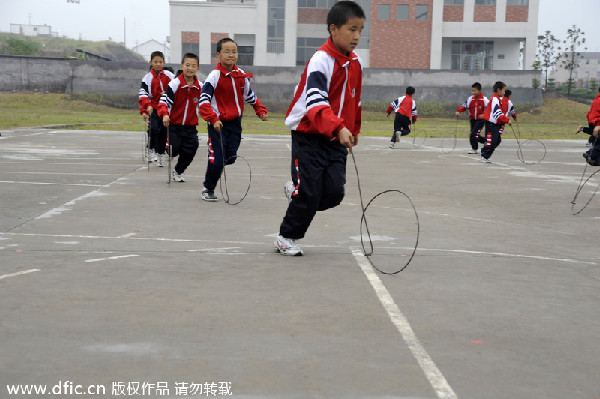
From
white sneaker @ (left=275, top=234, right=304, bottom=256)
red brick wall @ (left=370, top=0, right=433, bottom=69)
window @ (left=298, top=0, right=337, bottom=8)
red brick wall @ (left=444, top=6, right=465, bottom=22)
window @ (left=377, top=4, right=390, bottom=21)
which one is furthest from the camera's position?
window @ (left=298, top=0, right=337, bottom=8)

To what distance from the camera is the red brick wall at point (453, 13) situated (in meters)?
64.8

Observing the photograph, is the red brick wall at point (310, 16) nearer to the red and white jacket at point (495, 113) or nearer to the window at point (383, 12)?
the window at point (383, 12)

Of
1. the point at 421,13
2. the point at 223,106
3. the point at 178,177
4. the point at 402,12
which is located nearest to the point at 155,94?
the point at 178,177

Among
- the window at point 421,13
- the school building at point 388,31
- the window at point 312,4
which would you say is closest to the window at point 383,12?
the school building at point 388,31

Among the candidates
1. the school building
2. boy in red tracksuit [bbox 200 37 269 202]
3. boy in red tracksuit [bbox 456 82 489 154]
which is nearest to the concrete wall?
the school building

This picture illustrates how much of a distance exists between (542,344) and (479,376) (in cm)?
74

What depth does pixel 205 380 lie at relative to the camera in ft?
Result: 12.1

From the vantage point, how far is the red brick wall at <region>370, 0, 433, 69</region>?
65537 mm

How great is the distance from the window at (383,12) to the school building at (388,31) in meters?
0.08

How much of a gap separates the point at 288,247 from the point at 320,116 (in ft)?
3.85

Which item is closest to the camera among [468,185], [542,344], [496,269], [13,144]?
[542,344]

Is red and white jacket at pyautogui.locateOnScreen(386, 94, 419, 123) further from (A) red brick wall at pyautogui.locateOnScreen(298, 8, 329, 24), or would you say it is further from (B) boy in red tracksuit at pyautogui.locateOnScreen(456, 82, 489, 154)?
(A) red brick wall at pyautogui.locateOnScreen(298, 8, 329, 24)

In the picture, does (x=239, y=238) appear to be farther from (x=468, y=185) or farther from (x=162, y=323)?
(x=468, y=185)

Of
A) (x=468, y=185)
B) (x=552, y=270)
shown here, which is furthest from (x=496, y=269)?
(x=468, y=185)
